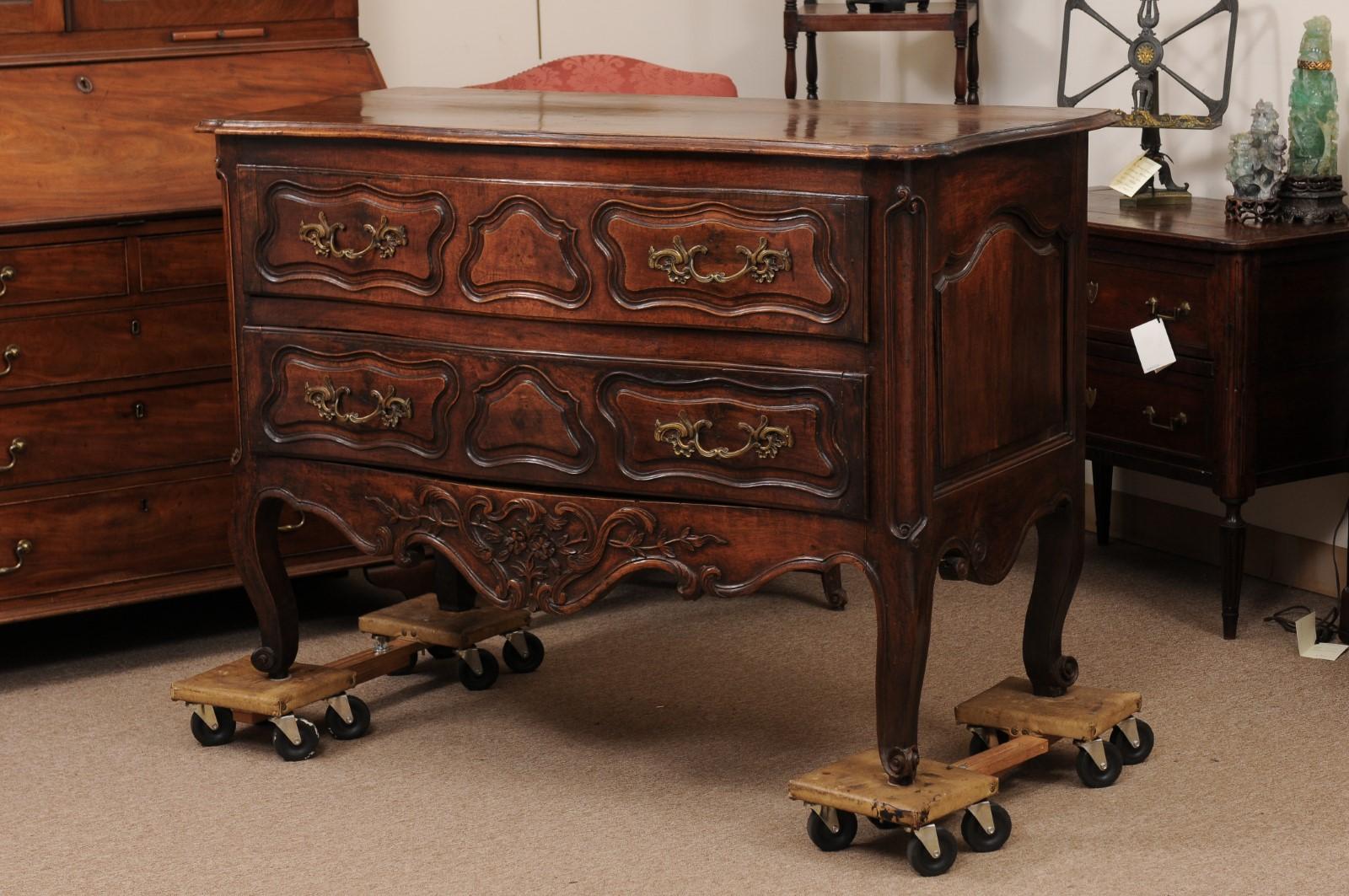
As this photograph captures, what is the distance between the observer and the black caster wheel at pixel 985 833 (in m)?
2.73

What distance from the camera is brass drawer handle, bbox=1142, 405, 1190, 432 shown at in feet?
12.3

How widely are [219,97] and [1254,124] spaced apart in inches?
87.2

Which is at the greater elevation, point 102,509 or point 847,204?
point 847,204

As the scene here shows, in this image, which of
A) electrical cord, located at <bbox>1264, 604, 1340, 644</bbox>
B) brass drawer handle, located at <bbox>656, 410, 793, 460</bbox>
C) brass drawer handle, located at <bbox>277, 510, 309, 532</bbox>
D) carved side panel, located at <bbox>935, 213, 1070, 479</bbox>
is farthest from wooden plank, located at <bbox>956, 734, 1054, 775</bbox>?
brass drawer handle, located at <bbox>277, 510, 309, 532</bbox>

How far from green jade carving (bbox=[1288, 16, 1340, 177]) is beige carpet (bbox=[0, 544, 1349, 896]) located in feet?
3.11

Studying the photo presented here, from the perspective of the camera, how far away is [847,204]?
2512 mm

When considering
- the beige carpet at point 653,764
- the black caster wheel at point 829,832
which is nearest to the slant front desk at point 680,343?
the black caster wheel at point 829,832

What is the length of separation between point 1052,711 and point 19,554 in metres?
1.99

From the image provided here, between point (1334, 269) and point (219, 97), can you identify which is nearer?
point (1334, 269)

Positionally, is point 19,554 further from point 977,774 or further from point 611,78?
point 977,774

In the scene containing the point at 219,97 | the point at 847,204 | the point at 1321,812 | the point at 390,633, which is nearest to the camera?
the point at 847,204

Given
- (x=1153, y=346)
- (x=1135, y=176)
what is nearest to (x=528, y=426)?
(x=1153, y=346)

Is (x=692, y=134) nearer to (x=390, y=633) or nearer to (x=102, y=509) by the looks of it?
(x=390, y=633)

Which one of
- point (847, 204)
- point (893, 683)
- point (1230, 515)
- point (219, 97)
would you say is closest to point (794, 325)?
point (847, 204)
